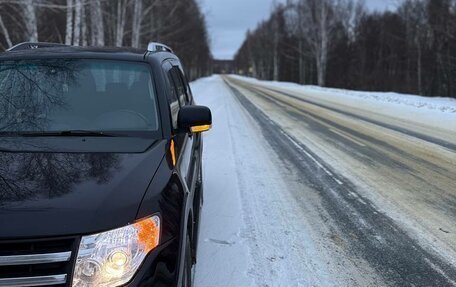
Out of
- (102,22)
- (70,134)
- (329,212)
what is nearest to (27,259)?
(70,134)

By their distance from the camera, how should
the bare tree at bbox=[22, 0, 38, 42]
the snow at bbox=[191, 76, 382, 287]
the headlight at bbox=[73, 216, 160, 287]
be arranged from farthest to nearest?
the bare tree at bbox=[22, 0, 38, 42], the snow at bbox=[191, 76, 382, 287], the headlight at bbox=[73, 216, 160, 287]

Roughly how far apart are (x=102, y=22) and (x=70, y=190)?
76.7 feet

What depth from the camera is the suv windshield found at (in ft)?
11.7

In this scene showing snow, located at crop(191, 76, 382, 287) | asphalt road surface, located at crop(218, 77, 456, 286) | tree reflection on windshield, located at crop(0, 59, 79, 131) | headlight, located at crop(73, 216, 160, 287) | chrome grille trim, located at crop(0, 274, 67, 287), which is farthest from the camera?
asphalt road surface, located at crop(218, 77, 456, 286)

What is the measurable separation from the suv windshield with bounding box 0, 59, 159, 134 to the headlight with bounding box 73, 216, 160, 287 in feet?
4.25

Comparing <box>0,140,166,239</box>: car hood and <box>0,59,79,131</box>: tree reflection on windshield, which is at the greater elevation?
<box>0,59,79,131</box>: tree reflection on windshield

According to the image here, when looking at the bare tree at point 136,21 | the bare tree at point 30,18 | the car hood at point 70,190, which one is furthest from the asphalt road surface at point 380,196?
the bare tree at point 136,21

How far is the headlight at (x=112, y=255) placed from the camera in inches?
89.4

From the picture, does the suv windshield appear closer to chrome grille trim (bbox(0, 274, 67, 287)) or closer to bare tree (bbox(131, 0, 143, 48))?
chrome grille trim (bbox(0, 274, 67, 287))

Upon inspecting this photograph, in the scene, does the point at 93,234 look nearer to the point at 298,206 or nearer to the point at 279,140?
the point at 298,206

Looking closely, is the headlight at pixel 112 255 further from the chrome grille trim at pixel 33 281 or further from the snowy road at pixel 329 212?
the snowy road at pixel 329 212

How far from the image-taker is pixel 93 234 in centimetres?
231

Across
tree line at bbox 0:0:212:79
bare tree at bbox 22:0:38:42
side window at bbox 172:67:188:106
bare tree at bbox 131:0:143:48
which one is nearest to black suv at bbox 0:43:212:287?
side window at bbox 172:67:188:106

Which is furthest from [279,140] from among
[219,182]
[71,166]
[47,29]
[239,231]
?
[47,29]
